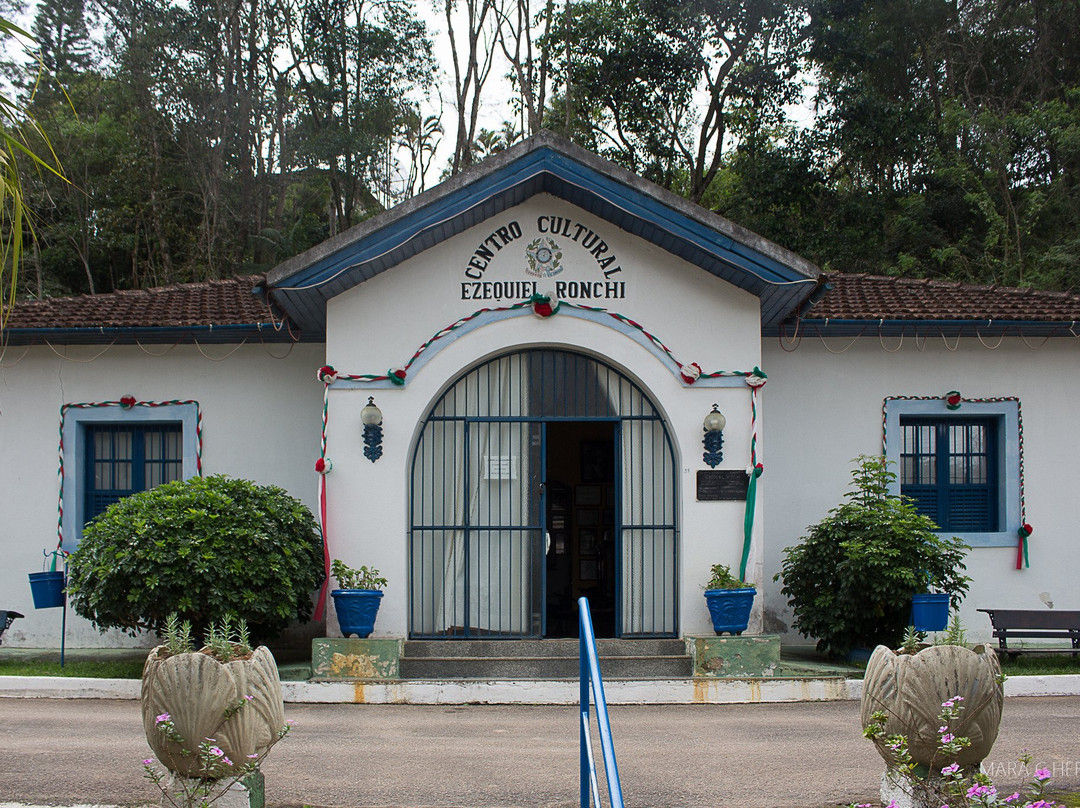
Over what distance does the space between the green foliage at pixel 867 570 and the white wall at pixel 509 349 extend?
98 cm

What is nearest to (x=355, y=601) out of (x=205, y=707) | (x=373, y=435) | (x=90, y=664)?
(x=373, y=435)

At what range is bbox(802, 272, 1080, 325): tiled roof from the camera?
1133cm

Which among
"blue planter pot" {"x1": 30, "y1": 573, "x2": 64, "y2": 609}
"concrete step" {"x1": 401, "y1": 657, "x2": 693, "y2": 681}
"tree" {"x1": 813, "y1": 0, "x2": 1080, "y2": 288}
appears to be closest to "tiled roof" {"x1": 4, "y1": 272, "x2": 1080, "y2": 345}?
"blue planter pot" {"x1": 30, "y1": 573, "x2": 64, "y2": 609}

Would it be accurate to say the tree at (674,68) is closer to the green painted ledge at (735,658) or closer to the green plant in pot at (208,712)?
the green painted ledge at (735,658)

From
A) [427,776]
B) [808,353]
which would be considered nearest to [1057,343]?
[808,353]

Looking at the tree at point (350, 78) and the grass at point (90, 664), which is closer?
the grass at point (90, 664)

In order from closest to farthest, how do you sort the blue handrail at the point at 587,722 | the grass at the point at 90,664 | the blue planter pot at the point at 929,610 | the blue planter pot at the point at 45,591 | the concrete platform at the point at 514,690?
the blue handrail at the point at 587,722
the concrete platform at the point at 514,690
the blue planter pot at the point at 929,610
the grass at the point at 90,664
the blue planter pot at the point at 45,591

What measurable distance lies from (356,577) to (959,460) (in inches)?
269

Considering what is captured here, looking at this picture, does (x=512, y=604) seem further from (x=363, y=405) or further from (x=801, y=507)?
(x=801, y=507)

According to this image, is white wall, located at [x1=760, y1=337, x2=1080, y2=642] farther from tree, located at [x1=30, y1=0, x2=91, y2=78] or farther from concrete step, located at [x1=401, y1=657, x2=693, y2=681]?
tree, located at [x1=30, y1=0, x2=91, y2=78]

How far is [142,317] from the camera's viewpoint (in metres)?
11.6

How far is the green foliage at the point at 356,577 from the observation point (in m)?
9.65

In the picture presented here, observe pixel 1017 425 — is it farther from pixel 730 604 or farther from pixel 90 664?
pixel 90 664

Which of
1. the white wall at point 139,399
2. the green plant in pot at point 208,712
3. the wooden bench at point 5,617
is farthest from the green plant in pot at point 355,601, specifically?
the green plant in pot at point 208,712
